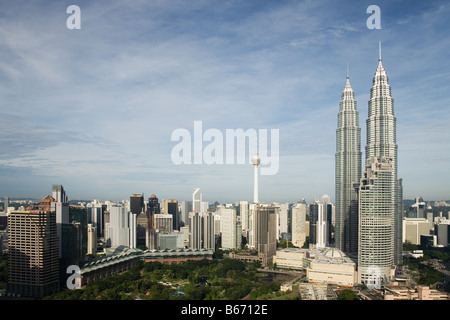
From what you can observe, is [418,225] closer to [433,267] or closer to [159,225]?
[433,267]

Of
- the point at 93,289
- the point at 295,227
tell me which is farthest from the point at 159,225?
the point at 93,289

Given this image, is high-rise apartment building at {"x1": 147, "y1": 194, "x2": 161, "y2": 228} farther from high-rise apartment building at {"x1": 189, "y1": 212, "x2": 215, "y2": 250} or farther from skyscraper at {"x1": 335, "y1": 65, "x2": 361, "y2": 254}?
skyscraper at {"x1": 335, "y1": 65, "x2": 361, "y2": 254}

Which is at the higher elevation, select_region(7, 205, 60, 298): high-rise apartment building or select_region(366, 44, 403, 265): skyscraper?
select_region(366, 44, 403, 265): skyscraper

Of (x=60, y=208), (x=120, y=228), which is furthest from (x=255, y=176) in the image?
(x=60, y=208)

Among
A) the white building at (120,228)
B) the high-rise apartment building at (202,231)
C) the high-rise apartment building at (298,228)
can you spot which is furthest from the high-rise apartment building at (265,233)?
the white building at (120,228)

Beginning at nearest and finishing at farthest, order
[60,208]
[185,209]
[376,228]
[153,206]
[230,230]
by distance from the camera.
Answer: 1. [60,208]
2. [376,228]
3. [230,230]
4. [185,209]
5. [153,206]

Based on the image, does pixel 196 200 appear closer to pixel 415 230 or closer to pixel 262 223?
pixel 262 223

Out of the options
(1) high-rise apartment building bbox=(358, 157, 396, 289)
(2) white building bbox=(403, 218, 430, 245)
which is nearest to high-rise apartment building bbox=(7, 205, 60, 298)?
(1) high-rise apartment building bbox=(358, 157, 396, 289)
